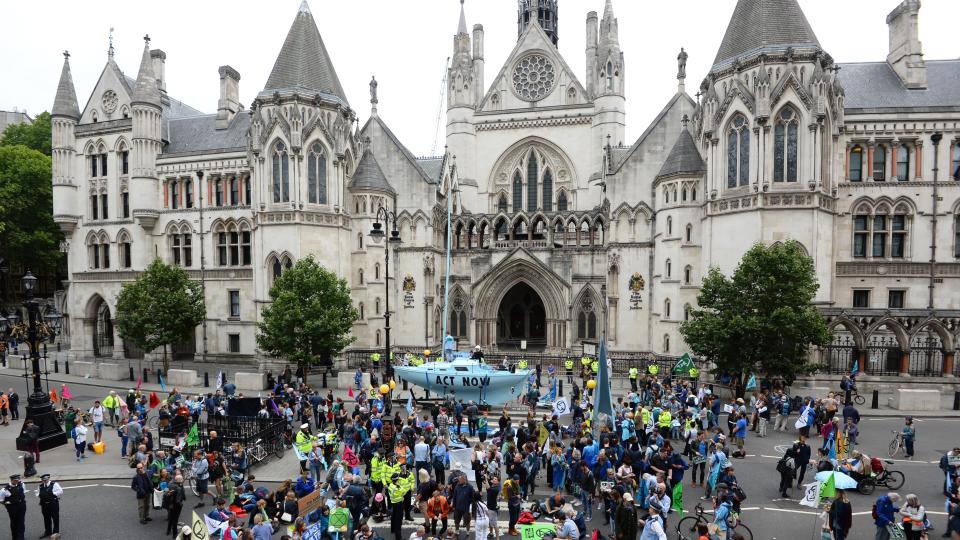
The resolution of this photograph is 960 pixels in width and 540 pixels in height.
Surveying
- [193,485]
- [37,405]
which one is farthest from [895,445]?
[37,405]

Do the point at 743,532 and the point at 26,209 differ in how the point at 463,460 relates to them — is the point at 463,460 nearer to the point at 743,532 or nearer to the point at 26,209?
the point at 743,532

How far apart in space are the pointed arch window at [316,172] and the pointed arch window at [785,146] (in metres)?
26.9

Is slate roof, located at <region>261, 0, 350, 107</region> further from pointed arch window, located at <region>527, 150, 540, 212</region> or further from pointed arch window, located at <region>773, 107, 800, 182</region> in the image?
pointed arch window, located at <region>773, 107, 800, 182</region>

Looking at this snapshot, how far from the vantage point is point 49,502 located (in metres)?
12.7

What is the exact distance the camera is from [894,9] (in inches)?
1373

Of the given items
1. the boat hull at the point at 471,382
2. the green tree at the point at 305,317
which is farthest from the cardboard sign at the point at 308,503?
the green tree at the point at 305,317

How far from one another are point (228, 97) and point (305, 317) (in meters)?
22.9

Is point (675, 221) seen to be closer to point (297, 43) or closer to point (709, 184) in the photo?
point (709, 184)

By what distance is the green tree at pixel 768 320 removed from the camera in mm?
23688

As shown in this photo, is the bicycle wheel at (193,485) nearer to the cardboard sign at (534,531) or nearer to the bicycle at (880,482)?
the cardboard sign at (534,531)

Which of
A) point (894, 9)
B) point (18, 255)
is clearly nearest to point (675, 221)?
point (894, 9)

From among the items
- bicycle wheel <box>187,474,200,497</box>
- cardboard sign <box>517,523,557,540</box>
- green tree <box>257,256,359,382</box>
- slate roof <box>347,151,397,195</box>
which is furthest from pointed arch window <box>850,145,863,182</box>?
bicycle wheel <box>187,474,200,497</box>

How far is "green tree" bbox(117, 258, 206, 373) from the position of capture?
3288 cm

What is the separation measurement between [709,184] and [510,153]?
58.4 feet
